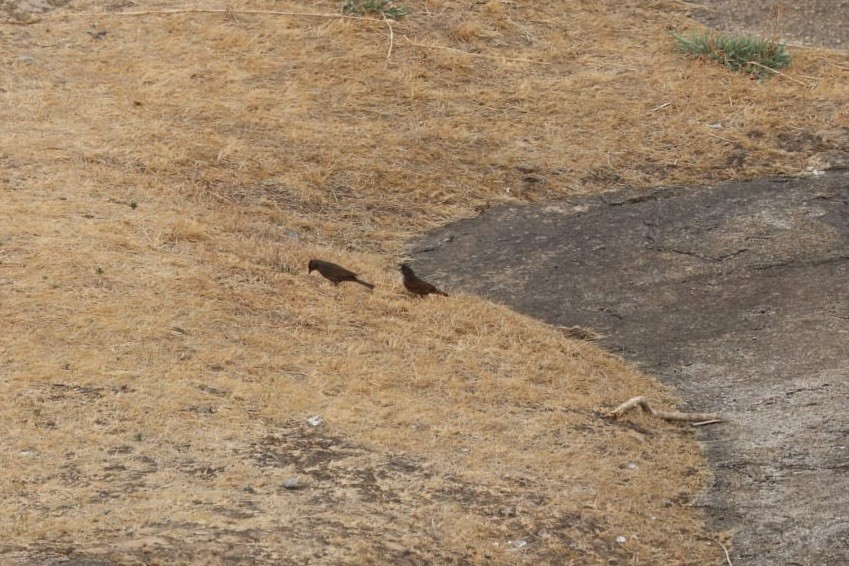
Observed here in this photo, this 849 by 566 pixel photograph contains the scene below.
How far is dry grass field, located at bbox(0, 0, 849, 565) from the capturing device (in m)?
5.91

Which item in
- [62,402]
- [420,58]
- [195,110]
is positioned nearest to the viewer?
[62,402]

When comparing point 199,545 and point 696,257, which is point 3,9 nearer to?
point 696,257

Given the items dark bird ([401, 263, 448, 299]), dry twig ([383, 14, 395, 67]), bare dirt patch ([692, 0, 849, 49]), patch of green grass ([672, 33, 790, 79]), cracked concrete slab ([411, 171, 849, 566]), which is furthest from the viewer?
bare dirt patch ([692, 0, 849, 49])

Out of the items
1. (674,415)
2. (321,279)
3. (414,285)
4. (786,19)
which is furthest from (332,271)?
(786,19)

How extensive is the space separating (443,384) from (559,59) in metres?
6.34

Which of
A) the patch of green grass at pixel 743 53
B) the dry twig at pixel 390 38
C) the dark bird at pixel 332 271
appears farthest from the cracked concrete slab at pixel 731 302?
the dry twig at pixel 390 38

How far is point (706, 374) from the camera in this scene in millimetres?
8250

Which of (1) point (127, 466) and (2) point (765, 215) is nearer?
Answer: (1) point (127, 466)

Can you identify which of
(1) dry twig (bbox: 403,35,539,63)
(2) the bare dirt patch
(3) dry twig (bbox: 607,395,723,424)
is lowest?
(3) dry twig (bbox: 607,395,723,424)

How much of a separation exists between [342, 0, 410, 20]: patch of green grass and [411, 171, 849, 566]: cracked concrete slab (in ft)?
10.5

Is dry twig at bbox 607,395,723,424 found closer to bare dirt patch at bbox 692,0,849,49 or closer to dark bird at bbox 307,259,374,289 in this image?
dark bird at bbox 307,259,374,289

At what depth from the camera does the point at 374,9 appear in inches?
515

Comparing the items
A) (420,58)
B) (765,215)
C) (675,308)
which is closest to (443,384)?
(675,308)

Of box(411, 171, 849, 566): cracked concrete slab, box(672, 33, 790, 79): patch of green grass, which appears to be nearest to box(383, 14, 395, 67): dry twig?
box(411, 171, 849, 566): cracked concrete slab
